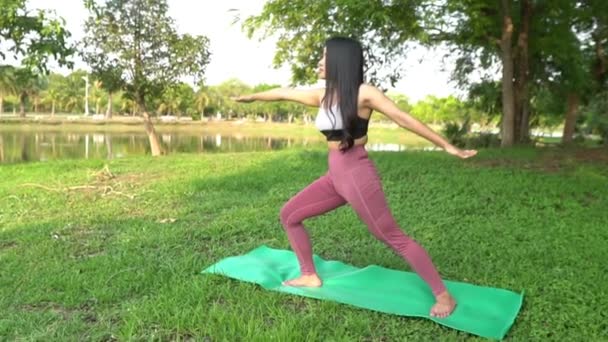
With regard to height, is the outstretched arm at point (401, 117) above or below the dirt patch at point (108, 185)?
above

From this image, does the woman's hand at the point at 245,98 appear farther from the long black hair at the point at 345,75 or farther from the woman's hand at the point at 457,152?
the woman's hand at the point at 457,152

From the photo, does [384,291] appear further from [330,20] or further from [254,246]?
[330,20]

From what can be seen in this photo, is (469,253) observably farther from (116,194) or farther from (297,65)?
(297,65)

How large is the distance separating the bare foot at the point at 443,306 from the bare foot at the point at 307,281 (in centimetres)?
75

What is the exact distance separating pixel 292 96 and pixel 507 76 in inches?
385

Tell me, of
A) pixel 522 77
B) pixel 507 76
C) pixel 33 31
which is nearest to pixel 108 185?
pixel 33 31

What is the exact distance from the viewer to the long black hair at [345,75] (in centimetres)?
274

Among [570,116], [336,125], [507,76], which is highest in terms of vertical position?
[507,76]

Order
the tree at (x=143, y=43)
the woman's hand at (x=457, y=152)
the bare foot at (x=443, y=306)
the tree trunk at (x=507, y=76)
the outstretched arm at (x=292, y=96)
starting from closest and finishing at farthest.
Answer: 1. the woman's hand at (x=457, y=152)
2. the bare foot at (x=443, y=306)
3. the outstretched arm at (x=292, y=96)
4. the tree trunk at (x=507, y=76)
5. the tree at (x=143, y=43)

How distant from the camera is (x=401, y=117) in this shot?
2760mm

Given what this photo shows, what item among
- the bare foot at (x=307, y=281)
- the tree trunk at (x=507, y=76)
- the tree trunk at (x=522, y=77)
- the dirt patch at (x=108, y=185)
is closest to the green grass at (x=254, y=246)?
the dirt patch at (x=108, y=185)

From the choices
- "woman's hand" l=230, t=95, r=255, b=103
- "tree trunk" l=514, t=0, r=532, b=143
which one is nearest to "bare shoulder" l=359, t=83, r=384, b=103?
"woman's hand" l=230, t=95, r=255, b=103

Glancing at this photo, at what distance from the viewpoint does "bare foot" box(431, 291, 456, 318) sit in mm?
2793

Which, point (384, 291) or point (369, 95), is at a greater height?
point (369, 95)
